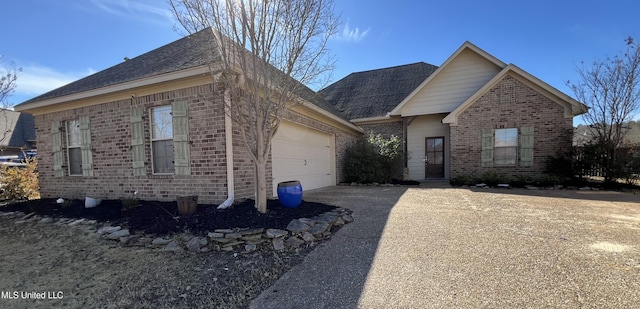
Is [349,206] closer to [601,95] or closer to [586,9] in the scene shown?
[586,9]

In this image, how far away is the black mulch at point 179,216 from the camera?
3971mm

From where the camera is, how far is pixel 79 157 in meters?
6.97

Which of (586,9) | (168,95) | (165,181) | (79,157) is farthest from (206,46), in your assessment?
(586,9)

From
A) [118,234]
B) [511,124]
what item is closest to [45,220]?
[118,234]

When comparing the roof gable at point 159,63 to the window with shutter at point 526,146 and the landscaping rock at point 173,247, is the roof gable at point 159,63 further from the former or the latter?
the window with shutter at point 526,146

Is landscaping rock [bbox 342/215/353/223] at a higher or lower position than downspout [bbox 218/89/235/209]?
lower

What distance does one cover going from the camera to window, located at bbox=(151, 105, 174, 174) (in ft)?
18.9

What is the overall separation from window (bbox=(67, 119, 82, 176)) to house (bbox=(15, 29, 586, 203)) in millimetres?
27

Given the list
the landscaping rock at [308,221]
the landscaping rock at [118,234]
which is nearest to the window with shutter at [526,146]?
the landscaping rock at [308,221]

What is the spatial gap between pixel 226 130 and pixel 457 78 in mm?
10345

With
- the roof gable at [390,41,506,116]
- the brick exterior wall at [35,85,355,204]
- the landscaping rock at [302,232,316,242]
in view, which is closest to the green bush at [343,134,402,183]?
the roof gable at [390,41,506,116]

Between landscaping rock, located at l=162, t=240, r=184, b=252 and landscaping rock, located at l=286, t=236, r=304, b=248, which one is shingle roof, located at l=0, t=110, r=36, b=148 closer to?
landscaping rock, located at l=162, t=240, r=184, b=252

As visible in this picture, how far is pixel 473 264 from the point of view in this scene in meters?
2.86

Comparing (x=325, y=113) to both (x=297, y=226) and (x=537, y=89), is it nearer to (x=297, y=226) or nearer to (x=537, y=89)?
(x=297, y=226)
